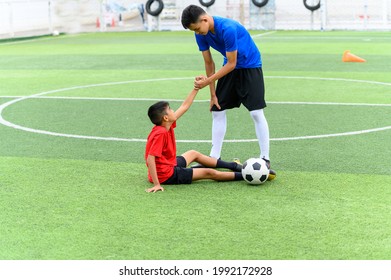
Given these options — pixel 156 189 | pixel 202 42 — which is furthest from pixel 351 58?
pixel 156 189

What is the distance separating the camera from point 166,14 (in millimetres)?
34469

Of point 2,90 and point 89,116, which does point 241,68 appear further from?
point 2,90

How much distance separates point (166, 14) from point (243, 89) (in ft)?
91.0

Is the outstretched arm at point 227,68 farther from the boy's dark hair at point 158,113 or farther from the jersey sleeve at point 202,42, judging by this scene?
the boy's dark hair at point 158,113

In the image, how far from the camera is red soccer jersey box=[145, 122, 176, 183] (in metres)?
6.53

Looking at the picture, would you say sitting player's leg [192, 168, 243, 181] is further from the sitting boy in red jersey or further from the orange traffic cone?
the orange traffic cone

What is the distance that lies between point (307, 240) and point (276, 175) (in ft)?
6.38

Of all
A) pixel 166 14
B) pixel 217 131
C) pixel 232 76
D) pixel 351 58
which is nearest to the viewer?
pixel 232 76

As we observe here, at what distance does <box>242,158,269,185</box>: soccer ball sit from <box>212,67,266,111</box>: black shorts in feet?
2.42

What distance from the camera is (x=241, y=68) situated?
23.7 feet

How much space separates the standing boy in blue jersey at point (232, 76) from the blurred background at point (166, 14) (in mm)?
24687

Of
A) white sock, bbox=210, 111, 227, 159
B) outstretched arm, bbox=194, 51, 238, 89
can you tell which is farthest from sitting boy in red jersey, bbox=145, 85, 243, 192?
white sock, bbox=210, 111, 227, 159

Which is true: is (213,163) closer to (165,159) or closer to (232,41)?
(165,159)
